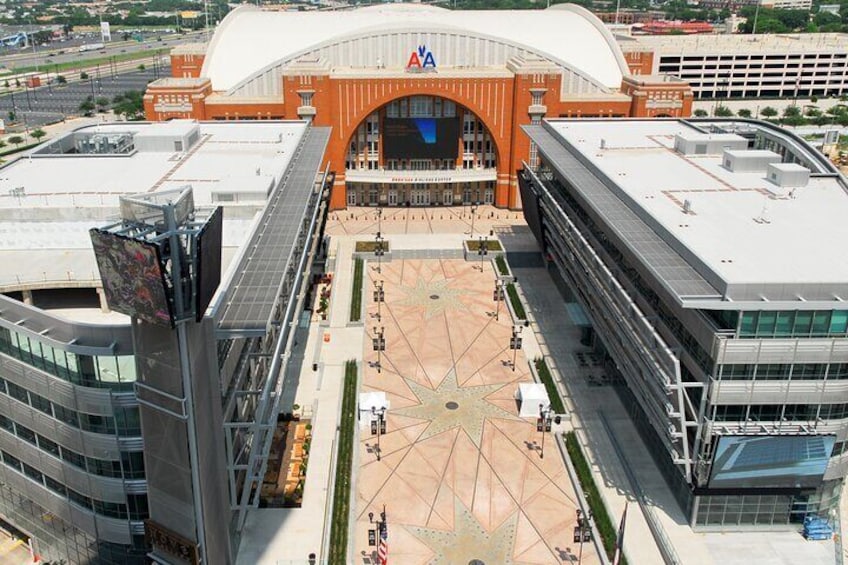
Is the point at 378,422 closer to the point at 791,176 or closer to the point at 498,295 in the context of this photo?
the point at 498,295

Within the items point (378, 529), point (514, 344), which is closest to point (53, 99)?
point (514, 344)

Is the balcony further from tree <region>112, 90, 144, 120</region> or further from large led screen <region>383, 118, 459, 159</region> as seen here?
tree <region>112, 90, 144, 120</region>

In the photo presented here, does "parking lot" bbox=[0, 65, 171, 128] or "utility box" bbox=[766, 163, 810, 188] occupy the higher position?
"utility box" bbox=[766, 163, 810, 188]

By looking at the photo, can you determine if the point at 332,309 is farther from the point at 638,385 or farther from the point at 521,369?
the point at 638,385

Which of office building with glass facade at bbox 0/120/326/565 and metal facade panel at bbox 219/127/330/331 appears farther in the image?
metal facade panel at bbox 219/127/330/331

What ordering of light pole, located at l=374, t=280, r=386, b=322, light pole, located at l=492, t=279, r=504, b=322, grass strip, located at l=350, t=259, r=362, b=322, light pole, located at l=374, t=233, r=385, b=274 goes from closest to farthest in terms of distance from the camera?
grass strip, located at l=350, t=259, r=362, b=322 < light pole, located at l=374, t=280, r=386, b=322 < light pole, located at l=492, t=279, r=504, b=322 < light pole, located at l=374, t=233, r=385, b=274

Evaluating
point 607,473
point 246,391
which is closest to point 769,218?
point 607,473

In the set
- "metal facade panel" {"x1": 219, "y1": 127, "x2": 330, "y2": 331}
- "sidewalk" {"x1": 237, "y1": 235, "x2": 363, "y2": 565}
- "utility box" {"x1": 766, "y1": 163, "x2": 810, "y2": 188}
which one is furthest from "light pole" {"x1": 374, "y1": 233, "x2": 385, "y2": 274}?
"utility box" {"x1": 766, "y1": 163, "x2": 810, "y2": 188}
